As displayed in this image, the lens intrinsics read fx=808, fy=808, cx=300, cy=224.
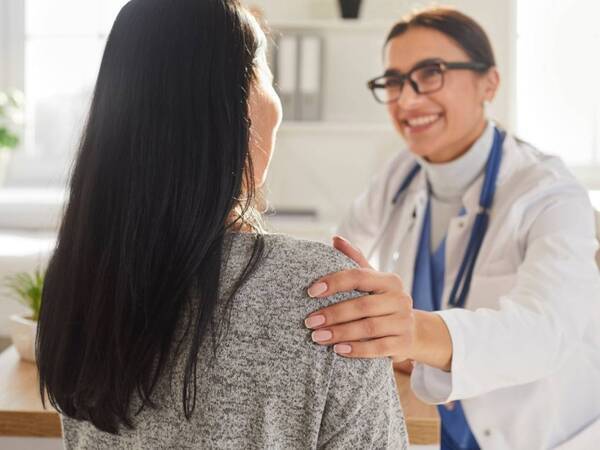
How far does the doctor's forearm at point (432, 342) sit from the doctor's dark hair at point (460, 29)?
2.91ft

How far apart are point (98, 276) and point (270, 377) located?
209mm

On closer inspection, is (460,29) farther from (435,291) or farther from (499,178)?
(435,291)

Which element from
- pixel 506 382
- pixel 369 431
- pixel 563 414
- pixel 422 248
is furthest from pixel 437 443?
pixel 422 248

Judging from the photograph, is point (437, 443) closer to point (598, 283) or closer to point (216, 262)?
point (598, 283)

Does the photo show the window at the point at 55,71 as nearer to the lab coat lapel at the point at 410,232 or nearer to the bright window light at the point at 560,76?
the bright window light at the point at 560,76

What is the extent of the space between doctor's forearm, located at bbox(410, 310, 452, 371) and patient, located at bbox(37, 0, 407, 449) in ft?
0.93

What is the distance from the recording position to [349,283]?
0.81 m

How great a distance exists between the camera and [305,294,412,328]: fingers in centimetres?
78

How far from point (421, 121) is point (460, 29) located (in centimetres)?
23

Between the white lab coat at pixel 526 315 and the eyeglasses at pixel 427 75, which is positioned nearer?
the white lab coat at pixel 526 315

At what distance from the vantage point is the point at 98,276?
0.84 meters

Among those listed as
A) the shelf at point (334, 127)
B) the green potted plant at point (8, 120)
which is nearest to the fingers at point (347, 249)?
the shelf at point (334, 127)

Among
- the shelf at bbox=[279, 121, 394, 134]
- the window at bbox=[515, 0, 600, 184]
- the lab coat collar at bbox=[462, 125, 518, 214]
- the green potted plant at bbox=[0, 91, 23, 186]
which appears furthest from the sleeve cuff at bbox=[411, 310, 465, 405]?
the green potted plant at bbox=[0, 91, 23, 186]

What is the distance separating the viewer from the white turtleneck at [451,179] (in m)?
1.84
